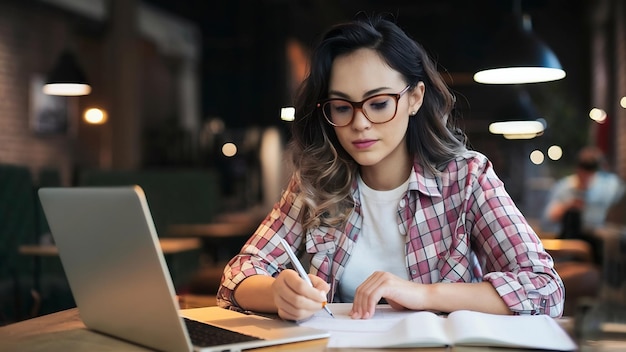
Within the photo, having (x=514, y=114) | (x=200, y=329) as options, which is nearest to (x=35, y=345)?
(x=200, y=329)

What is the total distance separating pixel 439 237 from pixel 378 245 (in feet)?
0.52

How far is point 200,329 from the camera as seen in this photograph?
4.64 feet

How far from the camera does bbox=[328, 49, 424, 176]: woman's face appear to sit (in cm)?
195

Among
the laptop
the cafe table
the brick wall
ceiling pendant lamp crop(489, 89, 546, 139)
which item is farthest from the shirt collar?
ceiling pendant lamp crop(489, 89, 546, 139)

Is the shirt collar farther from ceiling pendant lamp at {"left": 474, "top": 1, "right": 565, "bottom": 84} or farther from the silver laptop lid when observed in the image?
ceiling pendant lamp at {"left": 474, "top": 1, "right": 565, "bottom": 84}

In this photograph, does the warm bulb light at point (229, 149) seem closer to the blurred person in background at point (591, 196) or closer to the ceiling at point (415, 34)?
the ceiling at point (415, 34)

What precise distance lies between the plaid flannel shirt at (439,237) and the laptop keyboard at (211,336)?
1.48 feet

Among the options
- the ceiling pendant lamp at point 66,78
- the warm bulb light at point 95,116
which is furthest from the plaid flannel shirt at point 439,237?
the warm bulb light at point 95,116

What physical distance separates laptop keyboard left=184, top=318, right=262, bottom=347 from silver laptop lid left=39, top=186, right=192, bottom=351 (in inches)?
2.4

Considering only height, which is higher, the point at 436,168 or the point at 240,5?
the point at 240,5

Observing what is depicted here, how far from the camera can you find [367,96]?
195 centimetres

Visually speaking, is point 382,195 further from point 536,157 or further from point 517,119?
point 536,157

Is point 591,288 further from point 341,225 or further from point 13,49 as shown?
point 13,49

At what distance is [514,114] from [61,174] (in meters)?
4.18
